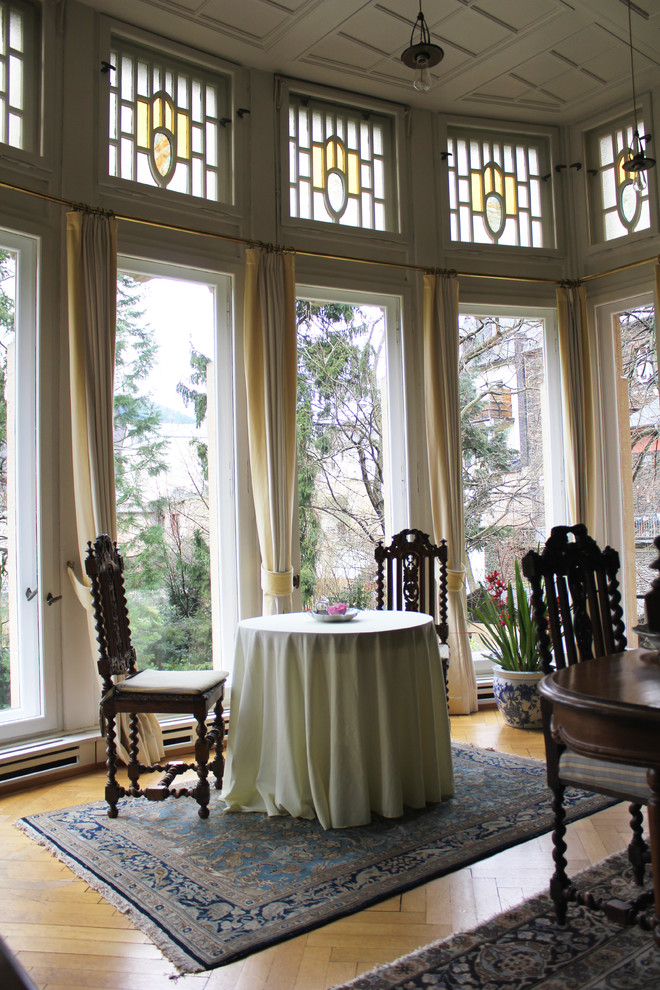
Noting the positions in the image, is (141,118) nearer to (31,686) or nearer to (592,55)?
(592,55)

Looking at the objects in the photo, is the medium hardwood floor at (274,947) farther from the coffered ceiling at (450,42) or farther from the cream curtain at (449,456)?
the coffered ceiling at (450,42)

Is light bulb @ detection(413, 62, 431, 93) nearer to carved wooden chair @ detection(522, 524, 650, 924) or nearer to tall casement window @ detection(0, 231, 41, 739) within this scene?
carved wooden chair @ detection(522, 524, 650, 924)

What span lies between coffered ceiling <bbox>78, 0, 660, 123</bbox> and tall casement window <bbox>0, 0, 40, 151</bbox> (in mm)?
366

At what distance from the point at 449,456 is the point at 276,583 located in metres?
1.49

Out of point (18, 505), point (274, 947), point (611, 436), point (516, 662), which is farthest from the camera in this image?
point (611, 436)

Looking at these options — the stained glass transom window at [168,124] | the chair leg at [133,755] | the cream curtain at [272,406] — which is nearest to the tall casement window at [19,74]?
the stained glass transom window at [168,124]

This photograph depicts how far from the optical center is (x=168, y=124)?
4695 millimetres

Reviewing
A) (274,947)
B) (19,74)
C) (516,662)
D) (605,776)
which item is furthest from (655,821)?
(19,74)

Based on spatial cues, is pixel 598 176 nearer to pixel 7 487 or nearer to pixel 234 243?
pixel 234 243

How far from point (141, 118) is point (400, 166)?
5.96 feet

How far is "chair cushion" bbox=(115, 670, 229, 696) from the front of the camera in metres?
3.26

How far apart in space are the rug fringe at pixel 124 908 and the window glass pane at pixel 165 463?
1.48 m

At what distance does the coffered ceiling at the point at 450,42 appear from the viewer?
442cm

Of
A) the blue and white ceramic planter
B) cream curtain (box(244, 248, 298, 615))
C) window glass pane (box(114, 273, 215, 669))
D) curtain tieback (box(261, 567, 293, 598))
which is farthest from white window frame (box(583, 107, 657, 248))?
curtain tieback (box(261, 567, 293, 598))
